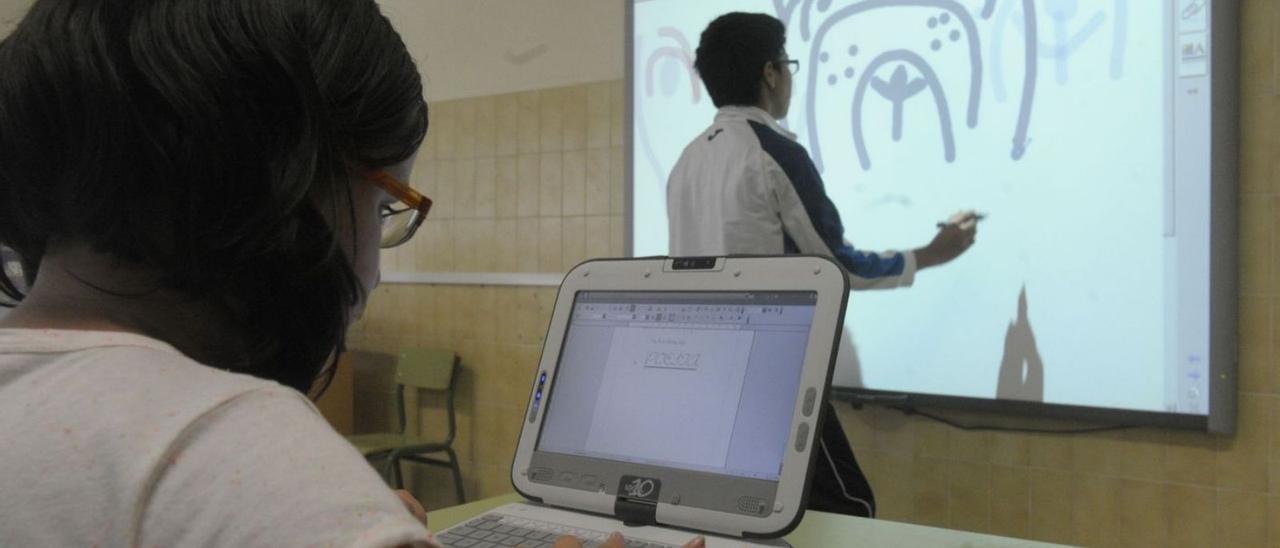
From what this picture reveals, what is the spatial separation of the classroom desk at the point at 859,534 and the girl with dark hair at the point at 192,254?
475 mm

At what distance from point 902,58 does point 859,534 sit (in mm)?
1800

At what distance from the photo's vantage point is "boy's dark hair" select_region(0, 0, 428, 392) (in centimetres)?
49

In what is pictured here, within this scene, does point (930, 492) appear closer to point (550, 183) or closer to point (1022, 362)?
point (1022, 362)

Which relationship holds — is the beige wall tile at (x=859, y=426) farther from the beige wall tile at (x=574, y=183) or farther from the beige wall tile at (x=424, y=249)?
the beige wall tile at (x=424, y=249)

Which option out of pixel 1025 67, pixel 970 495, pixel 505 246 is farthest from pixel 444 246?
pixel 1025 67

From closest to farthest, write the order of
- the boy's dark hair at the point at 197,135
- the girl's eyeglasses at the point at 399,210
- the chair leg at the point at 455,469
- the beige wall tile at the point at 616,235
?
1. the boy's dark hair at the point at 197,135
2. the girl's eyeglasses at the point at 399,210
3. the beige wall tile at the point at 616,235
4. the chair leg at the point at 455,469

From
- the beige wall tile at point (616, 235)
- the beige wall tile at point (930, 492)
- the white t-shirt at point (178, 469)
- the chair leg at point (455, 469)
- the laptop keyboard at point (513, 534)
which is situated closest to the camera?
the white t-shirt at point (178, 469)

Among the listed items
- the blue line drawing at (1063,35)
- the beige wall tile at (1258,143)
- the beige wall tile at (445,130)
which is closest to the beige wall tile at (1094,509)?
the beige wall tile at (1258,143)

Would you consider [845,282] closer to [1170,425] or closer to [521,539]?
[521,539]

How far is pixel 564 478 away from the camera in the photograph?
3.34 ft

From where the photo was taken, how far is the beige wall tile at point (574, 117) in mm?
3375

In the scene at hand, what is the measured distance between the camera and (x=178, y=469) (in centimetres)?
38

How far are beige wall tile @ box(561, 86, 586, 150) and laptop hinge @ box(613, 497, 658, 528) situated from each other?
2.51 metres

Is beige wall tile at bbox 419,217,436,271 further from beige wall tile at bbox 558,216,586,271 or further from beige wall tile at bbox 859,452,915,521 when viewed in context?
beige wall tile at bbox 859,452,915,521
